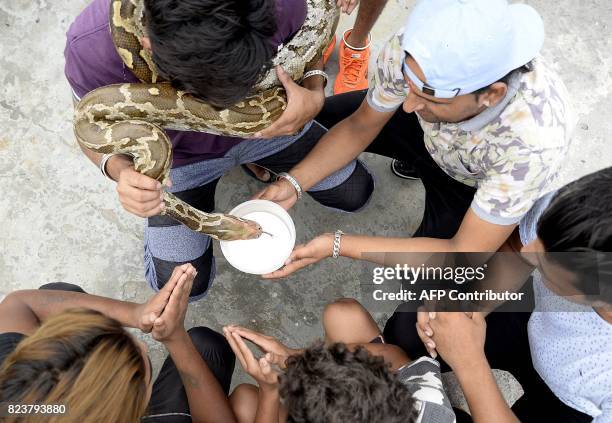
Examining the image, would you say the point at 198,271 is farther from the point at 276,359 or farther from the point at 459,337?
the point at 459,337

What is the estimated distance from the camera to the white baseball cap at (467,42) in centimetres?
156

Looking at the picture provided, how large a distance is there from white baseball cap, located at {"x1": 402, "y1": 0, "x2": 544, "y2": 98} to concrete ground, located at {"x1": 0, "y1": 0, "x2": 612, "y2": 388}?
5.01ft

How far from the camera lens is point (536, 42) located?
167cm

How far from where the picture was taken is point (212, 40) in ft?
5.06

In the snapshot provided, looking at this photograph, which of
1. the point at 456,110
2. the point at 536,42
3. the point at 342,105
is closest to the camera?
the point at 536,42

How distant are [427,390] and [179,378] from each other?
41.2 inches

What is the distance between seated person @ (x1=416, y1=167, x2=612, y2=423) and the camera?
149cm

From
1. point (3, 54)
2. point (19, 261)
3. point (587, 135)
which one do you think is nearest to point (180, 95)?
point (19, 261)

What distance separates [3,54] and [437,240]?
2.94m

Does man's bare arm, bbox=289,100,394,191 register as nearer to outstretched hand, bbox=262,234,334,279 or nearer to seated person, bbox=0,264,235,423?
outstretched hand, bbox=262,234,334,279

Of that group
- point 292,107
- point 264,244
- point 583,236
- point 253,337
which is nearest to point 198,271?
point 264,244

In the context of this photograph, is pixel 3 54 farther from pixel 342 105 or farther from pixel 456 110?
pixel 456 110

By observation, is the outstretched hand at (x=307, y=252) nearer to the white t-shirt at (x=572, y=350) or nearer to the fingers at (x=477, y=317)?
the fingers at (x=477, y=317)

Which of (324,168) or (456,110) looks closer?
(456,110)
